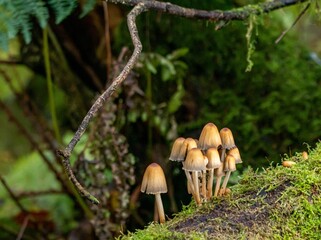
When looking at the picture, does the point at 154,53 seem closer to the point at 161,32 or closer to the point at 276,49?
the point at 161,32

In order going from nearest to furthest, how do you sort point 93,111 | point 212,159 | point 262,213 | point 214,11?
point 93,111 → point 262,213 → point 212,159 → point 214,11

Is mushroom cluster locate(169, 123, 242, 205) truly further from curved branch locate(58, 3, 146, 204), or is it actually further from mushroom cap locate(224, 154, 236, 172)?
curved branch locate(58, 3, 146, 204)

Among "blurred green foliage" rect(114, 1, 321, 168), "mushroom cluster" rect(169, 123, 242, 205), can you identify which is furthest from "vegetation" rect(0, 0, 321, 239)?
"mushroom cluster" rect(169, 123, 242, 205)

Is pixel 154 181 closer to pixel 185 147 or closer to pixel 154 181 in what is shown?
pixel 154 181

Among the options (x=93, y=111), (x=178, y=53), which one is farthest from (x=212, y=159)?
(x=178, y=53)

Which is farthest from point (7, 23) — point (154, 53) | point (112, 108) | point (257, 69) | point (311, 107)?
point (311, 107)

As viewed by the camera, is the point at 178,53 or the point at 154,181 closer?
the point at 154,181
